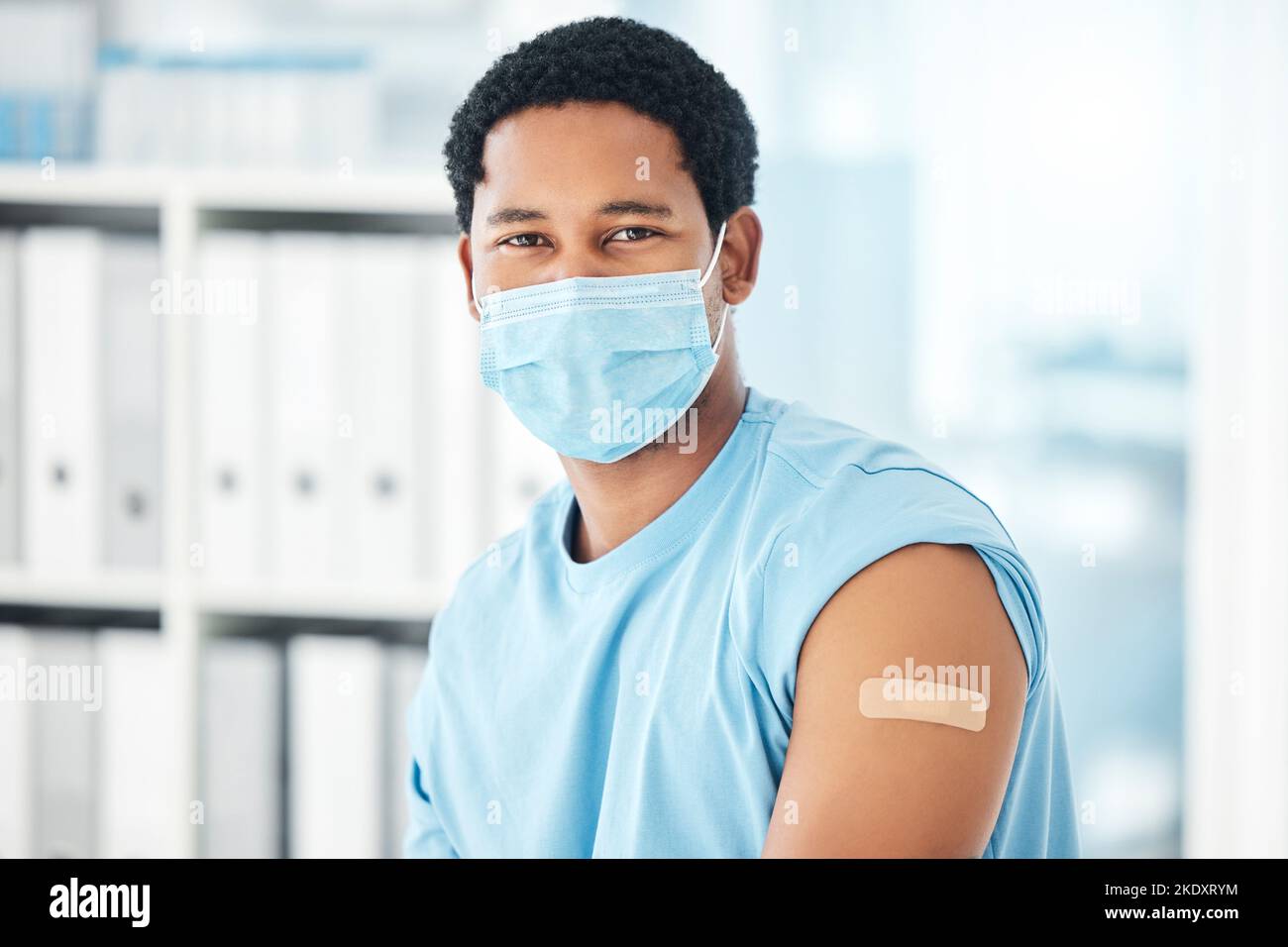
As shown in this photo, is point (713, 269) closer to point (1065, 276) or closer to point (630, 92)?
point (630, 92)

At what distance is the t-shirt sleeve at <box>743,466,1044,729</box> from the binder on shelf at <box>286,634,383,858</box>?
0.84 m

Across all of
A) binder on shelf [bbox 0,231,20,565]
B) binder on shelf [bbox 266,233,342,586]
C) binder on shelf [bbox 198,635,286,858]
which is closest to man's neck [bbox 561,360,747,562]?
binder on shelf [bbox 266,233,342,586]

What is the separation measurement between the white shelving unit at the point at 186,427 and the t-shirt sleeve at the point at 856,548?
760 millimetres

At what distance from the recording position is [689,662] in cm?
78

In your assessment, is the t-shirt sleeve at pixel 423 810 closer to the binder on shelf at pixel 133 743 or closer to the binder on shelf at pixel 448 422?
the binder on shelf at pixel 448 422

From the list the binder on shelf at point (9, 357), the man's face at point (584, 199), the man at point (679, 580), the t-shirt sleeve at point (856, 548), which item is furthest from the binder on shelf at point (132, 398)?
the t-shirt sleeve at point (856, 548)

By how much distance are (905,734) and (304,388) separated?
0.99 metres

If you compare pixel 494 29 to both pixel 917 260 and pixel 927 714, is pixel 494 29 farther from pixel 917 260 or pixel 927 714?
→ pixel 927 714

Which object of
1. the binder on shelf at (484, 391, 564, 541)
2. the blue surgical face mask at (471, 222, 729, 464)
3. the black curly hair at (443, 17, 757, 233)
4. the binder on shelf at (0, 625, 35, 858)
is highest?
the black curly hair at (443, 17, 757, 233)

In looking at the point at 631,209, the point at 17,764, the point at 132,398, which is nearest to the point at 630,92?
the point at 631,209

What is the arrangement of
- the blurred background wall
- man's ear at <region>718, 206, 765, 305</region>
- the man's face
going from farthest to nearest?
1. the blurred background wall
2. man's ear at <region>718, 206, 765, 305</region>
3. the man's face

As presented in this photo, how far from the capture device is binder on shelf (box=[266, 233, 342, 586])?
137 centimetres

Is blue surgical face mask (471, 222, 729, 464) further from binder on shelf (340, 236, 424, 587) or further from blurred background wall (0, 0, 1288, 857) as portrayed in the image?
blurred background wall (0, 0, 1288, 857)

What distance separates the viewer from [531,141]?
0.84 m
